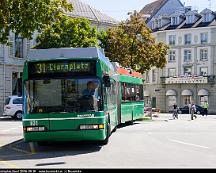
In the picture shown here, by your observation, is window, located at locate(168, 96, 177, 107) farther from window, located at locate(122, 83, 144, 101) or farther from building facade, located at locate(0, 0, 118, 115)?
window, located at locate(122, 83, 144, 101)

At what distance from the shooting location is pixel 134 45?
46.2m

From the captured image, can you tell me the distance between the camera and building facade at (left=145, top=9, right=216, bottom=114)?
70.6m

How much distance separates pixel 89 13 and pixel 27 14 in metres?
43.6

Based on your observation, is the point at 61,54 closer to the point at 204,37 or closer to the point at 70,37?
the point at 70,37

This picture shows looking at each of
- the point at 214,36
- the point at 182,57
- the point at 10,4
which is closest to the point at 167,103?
the point at 182,57

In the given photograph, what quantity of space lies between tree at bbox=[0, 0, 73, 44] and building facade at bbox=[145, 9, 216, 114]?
51.3 m

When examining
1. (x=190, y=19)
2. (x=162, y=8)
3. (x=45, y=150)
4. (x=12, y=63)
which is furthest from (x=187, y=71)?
(x=45, y=150)

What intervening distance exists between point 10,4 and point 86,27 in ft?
94.8

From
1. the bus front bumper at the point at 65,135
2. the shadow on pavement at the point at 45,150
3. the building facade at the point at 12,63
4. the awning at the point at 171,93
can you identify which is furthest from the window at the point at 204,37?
the bus front bumper at the point at 65,135

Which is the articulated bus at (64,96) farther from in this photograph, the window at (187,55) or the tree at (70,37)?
the window at (187,55)

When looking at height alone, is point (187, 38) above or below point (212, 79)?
above

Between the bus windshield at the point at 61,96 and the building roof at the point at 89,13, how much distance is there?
44.8 meters

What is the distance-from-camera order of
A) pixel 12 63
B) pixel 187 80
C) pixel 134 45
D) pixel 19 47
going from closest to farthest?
pixel 134 45, pixel 12 63, pixel 19 47, pixel 187 80

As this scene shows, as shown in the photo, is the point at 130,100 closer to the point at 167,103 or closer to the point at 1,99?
the point at 1,99
